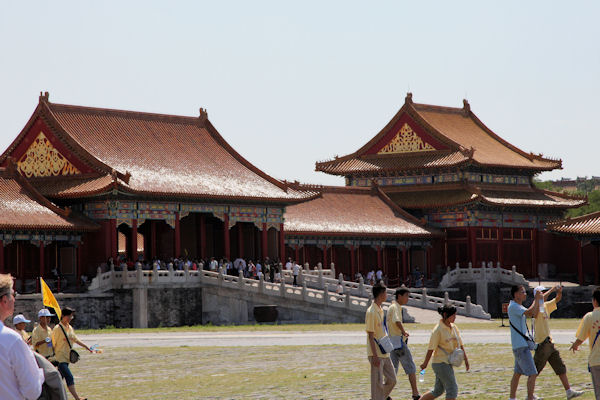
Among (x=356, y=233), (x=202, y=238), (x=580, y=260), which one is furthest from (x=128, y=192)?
(x=580, y=260)

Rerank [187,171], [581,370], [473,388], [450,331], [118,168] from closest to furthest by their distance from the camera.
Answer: [450,331]
[473,388]
[581,370]
[118,168]
[187,171]

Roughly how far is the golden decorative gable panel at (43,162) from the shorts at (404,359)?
36980 mm

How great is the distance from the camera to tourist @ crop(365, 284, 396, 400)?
17469mm

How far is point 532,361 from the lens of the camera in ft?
58.2

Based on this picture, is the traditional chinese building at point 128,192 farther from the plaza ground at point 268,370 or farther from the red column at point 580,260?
the red column at point 580,260

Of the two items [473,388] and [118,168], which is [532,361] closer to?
[473,388]

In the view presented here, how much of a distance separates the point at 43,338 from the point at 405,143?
5631 cm

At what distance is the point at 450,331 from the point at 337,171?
5919 centimetres

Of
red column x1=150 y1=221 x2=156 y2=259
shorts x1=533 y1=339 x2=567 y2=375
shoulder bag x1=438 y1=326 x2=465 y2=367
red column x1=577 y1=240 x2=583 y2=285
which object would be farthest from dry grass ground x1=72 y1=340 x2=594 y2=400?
red column x1=577 y1=240 x2=583 y2=285

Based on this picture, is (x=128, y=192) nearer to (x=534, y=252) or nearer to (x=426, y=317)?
(x=426, y=317)

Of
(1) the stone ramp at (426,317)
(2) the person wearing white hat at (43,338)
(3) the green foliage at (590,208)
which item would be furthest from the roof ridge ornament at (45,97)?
(3) the green foliage at (590,208)

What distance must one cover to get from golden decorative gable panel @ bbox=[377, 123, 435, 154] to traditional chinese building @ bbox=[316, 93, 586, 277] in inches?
2.4

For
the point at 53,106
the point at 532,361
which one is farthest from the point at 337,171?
the point at 532,361

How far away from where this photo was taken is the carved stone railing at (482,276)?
63094 mm
